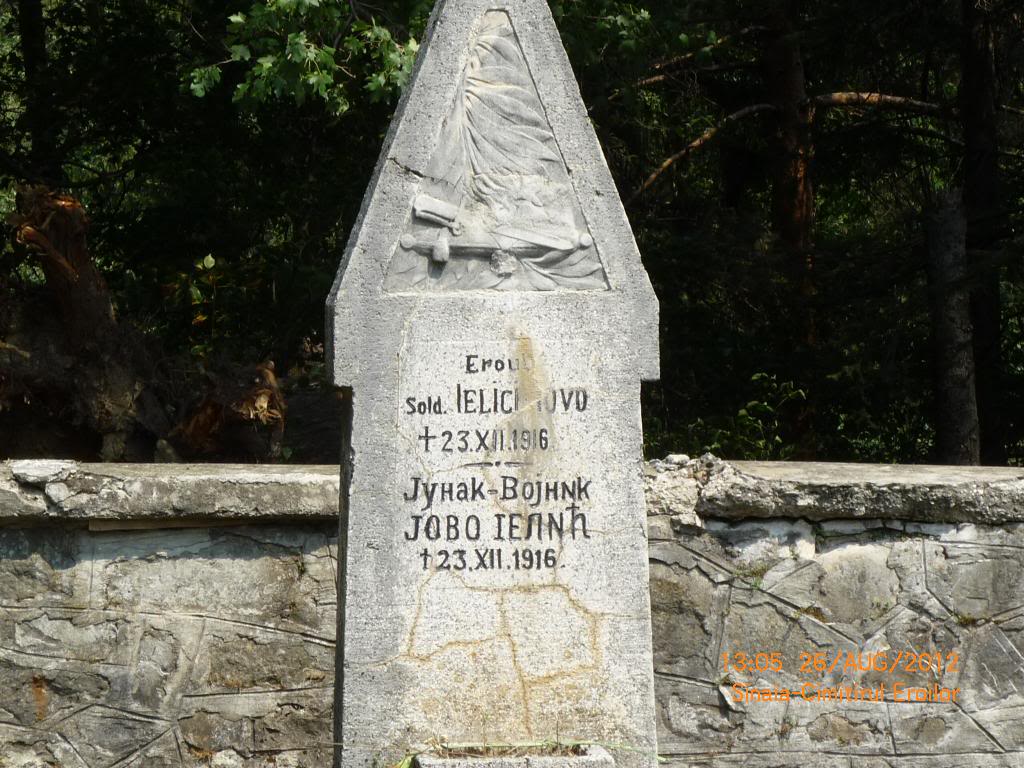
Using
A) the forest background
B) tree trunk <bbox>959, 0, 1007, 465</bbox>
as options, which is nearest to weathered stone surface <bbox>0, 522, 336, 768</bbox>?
the forest background

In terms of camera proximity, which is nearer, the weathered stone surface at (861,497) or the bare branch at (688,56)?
the weathered stone surface at (861,497)

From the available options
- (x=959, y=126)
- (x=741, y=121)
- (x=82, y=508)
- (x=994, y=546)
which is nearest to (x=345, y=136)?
(x=741, y=121)

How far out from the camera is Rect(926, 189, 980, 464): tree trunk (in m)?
7.72

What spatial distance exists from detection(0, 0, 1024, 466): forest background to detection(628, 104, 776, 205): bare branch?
0.09 feet

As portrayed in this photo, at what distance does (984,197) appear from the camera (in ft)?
28.4

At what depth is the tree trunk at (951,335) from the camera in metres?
7.72

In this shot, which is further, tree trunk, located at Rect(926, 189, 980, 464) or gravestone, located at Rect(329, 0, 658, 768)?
tree trunk, located at Rect(926, 189, 980, 464)

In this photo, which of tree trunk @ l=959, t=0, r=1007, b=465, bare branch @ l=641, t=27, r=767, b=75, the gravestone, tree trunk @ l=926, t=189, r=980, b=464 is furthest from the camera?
bare branch @ l=641, t=27, r=767, b=75

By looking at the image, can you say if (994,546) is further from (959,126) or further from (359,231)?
(959,126)

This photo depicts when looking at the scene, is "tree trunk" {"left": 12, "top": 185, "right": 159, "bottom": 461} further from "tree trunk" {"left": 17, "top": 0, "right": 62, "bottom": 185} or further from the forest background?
"tree trunk" {"left": 17, "top": 0, "right": 62, "bottom": 185}

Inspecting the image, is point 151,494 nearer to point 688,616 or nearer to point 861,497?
point 688,616

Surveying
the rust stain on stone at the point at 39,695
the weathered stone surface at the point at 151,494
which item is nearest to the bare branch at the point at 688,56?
the weathered stone surface at the point at 151,494

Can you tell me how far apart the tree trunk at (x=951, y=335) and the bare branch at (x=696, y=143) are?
210 centimetres
